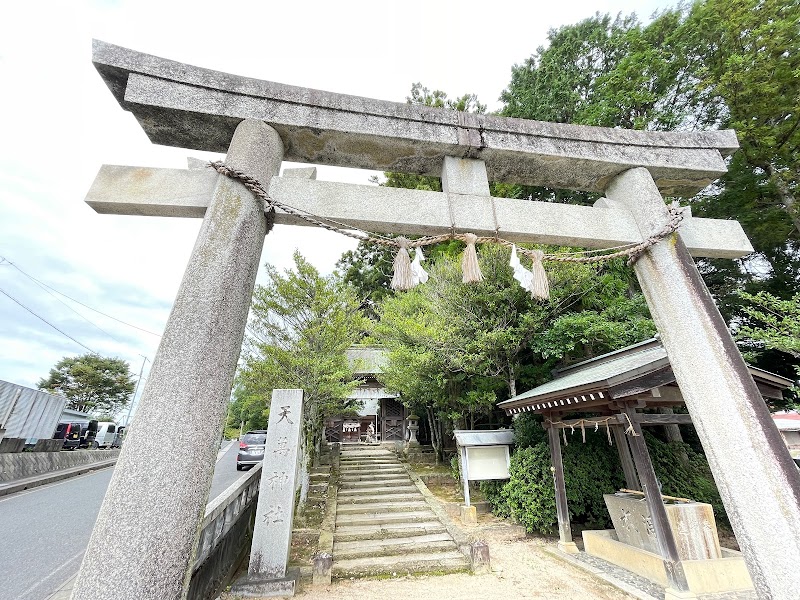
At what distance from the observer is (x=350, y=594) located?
469 centimetres

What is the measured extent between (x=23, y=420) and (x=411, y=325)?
44.0 ft

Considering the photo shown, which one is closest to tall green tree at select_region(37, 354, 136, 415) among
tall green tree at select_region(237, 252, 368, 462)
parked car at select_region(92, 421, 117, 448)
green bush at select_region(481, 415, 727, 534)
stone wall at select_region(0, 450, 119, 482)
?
parked car at select_region(92, 421, 117, 448)

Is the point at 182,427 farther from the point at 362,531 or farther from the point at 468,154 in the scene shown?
the point at 362,531

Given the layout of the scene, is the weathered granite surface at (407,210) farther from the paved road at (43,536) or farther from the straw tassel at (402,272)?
the paved road at (43,536)

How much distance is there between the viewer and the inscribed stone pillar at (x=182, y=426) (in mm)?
1637

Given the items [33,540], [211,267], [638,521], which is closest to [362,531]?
[638,521]

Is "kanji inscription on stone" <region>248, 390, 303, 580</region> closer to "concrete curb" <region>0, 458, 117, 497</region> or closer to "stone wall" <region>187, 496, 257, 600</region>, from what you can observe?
"stone wall" <region>187, 496, 257, 600</region>

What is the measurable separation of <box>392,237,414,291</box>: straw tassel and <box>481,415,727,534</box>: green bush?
6.21 metres

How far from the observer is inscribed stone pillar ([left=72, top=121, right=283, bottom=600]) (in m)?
1.64

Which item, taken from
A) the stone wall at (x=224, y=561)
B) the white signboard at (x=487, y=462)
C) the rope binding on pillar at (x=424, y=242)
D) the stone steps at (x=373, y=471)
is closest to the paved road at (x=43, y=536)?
the stone wall at (x=224, y=561)

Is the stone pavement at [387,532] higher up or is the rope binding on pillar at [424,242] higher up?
the rope binding on pillar at [424,242]

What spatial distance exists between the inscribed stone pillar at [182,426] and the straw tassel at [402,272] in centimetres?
111

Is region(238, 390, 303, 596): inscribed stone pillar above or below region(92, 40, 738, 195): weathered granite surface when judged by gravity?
below

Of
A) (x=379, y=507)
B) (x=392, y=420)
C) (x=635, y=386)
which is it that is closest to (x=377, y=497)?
(x=379, y=507)
